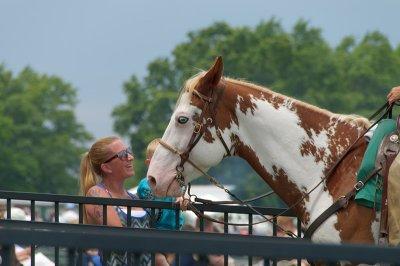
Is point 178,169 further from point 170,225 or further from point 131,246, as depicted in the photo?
point 131,246

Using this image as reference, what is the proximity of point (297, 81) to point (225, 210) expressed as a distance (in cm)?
9410

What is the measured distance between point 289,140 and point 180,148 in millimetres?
663

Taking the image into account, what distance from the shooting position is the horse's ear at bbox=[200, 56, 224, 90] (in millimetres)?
8797

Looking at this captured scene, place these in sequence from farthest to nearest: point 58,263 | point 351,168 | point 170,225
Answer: point 170,225, point 351,168, point 58,263

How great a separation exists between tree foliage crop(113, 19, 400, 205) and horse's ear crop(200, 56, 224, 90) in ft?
280

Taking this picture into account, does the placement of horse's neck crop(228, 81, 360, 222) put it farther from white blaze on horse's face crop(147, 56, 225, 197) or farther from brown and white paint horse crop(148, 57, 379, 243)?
white blaze on horse's face crop(147, 56, 225, 197)

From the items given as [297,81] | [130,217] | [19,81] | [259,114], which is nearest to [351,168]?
[259,114]

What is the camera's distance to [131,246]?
215 inches

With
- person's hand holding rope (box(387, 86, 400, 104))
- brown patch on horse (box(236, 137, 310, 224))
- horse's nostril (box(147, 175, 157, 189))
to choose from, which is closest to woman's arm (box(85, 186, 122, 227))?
horse's nostril (box(147, 175, 157, 189))

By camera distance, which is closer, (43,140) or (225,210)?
(225,210)

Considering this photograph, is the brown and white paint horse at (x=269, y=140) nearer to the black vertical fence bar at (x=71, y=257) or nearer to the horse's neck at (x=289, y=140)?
the horse's neck at (x=289, y=140)

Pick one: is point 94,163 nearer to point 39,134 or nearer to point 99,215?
point 99,215

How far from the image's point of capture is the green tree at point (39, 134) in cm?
9475

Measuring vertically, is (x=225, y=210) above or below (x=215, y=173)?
below
